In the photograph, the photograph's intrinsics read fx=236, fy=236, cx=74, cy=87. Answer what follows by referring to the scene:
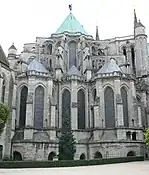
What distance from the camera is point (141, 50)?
161 ft

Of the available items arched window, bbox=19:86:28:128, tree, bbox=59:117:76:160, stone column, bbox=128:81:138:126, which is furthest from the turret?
stone column, bbox=128:81:138:126

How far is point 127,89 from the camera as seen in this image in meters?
39.9

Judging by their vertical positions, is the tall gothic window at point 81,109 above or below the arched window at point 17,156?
above

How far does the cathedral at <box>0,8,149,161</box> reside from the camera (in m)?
34.2

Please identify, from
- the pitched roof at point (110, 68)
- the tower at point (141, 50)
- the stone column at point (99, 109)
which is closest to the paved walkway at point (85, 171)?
the stone column at point (99, 109)

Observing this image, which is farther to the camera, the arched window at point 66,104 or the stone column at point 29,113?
the arched window at point 66,104

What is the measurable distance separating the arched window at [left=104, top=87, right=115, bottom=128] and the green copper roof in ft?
63.3

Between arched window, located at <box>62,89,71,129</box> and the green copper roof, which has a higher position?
the green copper roof

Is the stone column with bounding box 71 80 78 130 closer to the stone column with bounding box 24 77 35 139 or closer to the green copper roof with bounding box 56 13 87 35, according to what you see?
the stone column with bounding box 24 77 35 139

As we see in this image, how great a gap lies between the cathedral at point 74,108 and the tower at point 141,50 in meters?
2.54

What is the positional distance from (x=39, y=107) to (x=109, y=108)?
11312 mm

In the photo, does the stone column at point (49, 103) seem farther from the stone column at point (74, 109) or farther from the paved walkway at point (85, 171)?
the paved walkway at point (85, 171)

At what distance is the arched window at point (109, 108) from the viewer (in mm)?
37719

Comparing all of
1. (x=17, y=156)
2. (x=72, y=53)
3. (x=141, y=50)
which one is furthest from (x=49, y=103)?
(x=141, y=50)
